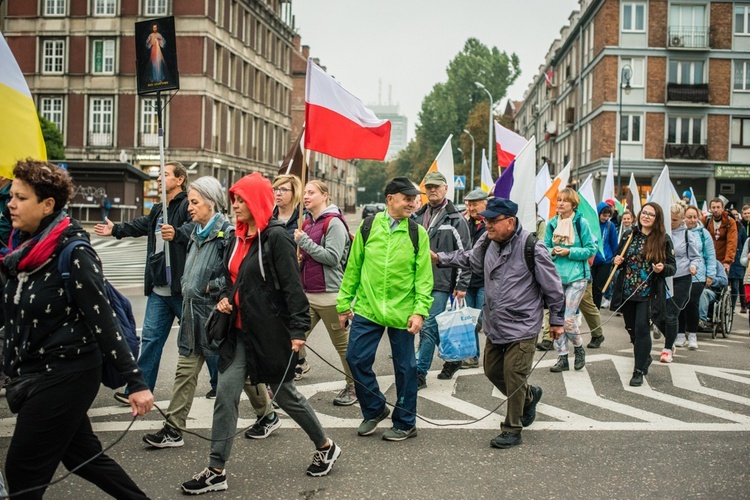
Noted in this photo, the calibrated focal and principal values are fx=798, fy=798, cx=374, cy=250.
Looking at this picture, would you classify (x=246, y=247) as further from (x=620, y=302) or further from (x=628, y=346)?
(x=628, y=346)

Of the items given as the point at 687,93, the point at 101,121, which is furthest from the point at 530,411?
the point at 101,121

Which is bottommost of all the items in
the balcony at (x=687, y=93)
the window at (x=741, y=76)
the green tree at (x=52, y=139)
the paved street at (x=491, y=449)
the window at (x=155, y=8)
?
the paved street at (x=491, y=449)

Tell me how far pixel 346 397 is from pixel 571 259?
316 centimetres

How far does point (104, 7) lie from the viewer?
164ft

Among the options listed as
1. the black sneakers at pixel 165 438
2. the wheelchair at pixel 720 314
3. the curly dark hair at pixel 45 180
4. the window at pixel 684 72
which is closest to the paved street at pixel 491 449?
the black sneakers at pixel 165 438

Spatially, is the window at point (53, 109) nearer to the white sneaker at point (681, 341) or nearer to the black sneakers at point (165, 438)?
the white sneaker at point (681, 341)

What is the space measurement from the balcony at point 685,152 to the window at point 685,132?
0.38 m

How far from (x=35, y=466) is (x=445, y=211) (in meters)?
5.11

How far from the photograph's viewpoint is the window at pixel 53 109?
51.0 m

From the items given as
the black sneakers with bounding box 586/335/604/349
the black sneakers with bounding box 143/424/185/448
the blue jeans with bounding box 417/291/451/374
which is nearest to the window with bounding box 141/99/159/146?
the black sneakers with bounding box 586/335/604/349

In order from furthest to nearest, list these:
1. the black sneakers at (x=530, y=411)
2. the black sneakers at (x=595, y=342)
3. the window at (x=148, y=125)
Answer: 1. the window at (x=148, y=125)
2. the black sneakers at (x=595, y=342)
3. the black sneakers at (x=530, y=411)

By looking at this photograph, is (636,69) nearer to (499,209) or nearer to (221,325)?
(499,209)

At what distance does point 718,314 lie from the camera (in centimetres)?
1145

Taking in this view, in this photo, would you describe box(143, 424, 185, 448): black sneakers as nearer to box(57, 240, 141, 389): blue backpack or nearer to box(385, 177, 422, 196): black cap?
box(57, 240, 141, 389): blue backpack
